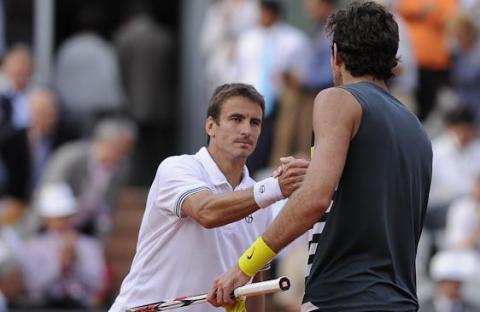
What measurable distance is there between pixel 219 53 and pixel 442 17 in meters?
2.50

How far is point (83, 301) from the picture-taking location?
12.9m

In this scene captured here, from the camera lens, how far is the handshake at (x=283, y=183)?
19.2 feet

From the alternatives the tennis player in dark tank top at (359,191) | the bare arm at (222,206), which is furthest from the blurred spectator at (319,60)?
the tennis player in dark tank top at (359,191)

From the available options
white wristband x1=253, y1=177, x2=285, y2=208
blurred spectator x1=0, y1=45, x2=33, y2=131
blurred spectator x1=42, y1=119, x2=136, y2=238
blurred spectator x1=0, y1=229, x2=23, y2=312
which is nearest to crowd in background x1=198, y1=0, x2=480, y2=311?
blurred spectator x1=42, y1=119, x2=136, y2=238

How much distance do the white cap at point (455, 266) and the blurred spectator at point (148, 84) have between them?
551 centimetres

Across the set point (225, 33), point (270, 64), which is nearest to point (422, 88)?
point (270, 64)

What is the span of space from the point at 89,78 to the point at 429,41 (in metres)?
4.26

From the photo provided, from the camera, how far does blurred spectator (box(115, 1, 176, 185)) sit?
16.1 m

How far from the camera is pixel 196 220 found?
6246 millimetres

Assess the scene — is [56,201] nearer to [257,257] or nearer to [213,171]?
[213,171]


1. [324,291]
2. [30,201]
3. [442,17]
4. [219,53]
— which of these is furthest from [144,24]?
[324,291]

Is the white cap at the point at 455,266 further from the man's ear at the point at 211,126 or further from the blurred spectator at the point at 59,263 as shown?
the man's ear at the point at 211,126

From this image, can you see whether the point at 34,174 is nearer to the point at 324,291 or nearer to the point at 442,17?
the point at 442,17

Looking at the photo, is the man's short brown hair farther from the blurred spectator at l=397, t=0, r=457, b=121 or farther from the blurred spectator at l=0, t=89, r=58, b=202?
the blurred spectator at l=0, t=89, r=58, b=202
